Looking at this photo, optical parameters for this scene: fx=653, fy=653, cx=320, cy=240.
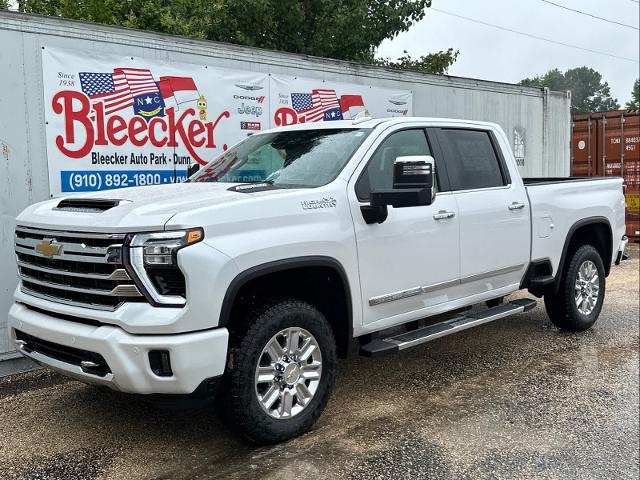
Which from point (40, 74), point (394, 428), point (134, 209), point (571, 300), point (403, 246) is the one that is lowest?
point (394, 428)

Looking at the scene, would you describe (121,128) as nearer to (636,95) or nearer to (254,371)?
(254,371)

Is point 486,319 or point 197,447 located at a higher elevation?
point 486,319

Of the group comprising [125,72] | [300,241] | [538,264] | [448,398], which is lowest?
[448,398]

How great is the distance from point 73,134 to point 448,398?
3.95 meters

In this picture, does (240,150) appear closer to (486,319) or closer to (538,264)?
(486,319)

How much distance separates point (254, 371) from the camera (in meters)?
3.63

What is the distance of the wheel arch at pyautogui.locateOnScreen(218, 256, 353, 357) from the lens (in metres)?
3.51

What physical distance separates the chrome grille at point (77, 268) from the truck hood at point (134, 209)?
0.17 feet

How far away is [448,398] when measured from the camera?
4.71 meters

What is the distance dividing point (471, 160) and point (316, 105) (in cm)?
298

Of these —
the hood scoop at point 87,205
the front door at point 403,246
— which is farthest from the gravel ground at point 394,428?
the hood scoop at point 87,205

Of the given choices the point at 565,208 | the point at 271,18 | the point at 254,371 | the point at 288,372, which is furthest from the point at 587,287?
the point at 271,18

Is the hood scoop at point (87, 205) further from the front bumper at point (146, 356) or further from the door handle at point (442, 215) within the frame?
the door handle at point (442, 215)

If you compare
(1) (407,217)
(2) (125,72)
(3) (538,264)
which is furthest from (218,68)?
(3) (538,264)
